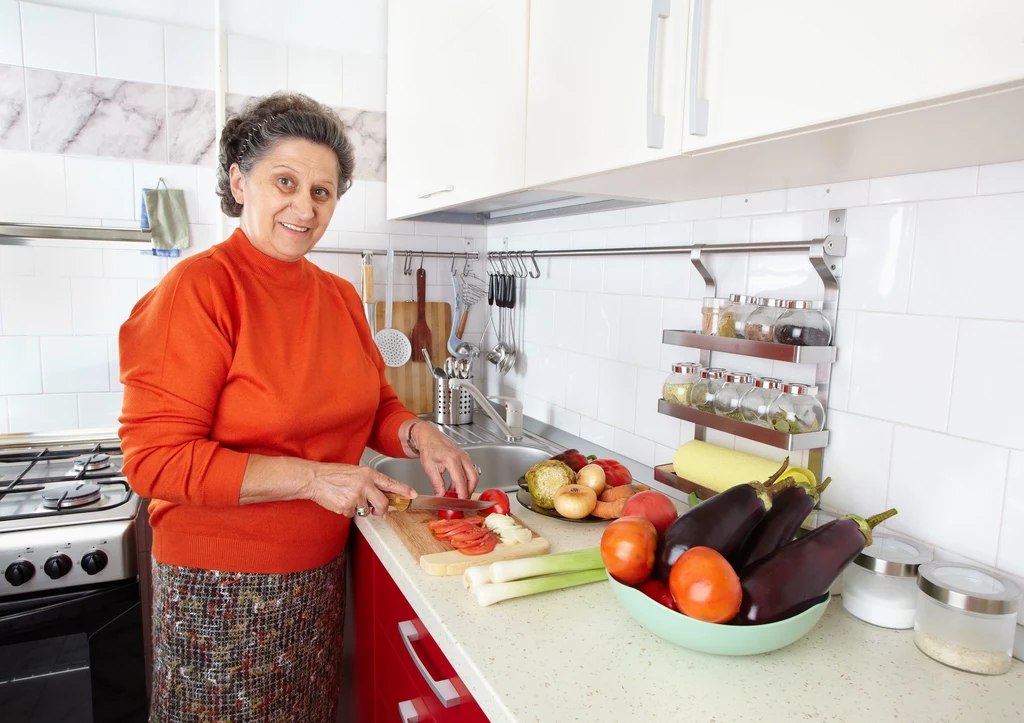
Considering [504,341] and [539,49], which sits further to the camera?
[504,341]

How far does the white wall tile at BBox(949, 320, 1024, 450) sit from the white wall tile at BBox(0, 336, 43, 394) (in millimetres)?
2257

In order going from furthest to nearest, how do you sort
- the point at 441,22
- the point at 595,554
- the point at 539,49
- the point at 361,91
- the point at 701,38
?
the point at 361,91 < the point at 441,22 < the point at 539,49 < the point at 595,554 < the point at 701,38

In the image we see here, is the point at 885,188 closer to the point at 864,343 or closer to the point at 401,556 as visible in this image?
the point at 864,343

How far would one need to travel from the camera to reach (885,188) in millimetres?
1086

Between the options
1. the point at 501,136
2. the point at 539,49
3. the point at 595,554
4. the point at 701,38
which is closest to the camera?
the point at 701,38

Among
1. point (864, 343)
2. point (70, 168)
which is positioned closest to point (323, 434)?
point (864, 343)

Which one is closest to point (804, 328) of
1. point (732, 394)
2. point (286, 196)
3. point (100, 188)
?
point (732, 394)

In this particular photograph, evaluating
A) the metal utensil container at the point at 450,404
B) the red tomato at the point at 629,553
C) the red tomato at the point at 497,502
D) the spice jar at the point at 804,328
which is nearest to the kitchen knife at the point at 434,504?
the red tomato at the point at 497,502

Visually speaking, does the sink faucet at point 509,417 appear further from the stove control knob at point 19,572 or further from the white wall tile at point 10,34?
the white wall tile at point 10,34

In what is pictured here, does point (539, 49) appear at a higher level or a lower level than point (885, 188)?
higher

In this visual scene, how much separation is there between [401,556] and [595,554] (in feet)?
1.09

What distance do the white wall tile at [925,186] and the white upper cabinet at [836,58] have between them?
1.29 ft

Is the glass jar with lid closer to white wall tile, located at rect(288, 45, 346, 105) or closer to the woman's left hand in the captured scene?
the woman's left hand

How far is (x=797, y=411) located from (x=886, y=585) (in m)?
0.32
